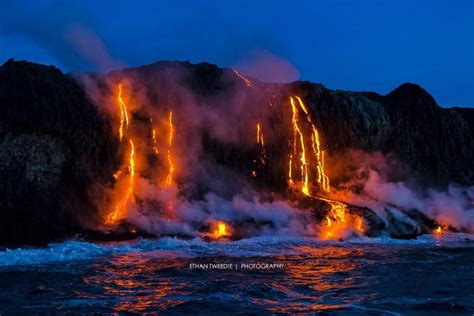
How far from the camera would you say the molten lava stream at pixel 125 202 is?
→ 2512cm

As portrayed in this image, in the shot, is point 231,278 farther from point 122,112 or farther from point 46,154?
point 122,112

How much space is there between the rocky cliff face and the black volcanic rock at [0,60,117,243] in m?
0.04

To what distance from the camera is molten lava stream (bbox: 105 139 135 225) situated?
25125 millimetres

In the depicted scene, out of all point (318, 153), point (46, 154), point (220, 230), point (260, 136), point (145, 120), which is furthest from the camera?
point (318, 153)

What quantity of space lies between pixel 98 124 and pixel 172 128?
4.82 metres

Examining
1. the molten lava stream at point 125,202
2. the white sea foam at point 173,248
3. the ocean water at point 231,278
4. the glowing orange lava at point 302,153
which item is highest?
the glowing orange lava at point 302,153

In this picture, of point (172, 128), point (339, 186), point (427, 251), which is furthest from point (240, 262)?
point (339, 186)

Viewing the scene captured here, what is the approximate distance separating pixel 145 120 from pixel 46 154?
6760 mm

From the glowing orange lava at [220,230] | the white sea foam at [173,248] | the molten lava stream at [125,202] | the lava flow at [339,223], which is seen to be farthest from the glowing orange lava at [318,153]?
the molten lava stream at [125,202]

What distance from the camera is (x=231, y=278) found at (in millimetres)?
14711

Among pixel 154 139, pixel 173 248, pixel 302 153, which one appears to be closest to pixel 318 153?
pixel 302 153

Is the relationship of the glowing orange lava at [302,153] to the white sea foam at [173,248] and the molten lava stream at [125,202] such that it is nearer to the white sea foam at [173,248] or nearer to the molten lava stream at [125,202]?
the white sea foam at [173,248]

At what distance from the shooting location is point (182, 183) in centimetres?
2933

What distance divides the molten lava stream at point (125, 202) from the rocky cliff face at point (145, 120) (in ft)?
2.90
